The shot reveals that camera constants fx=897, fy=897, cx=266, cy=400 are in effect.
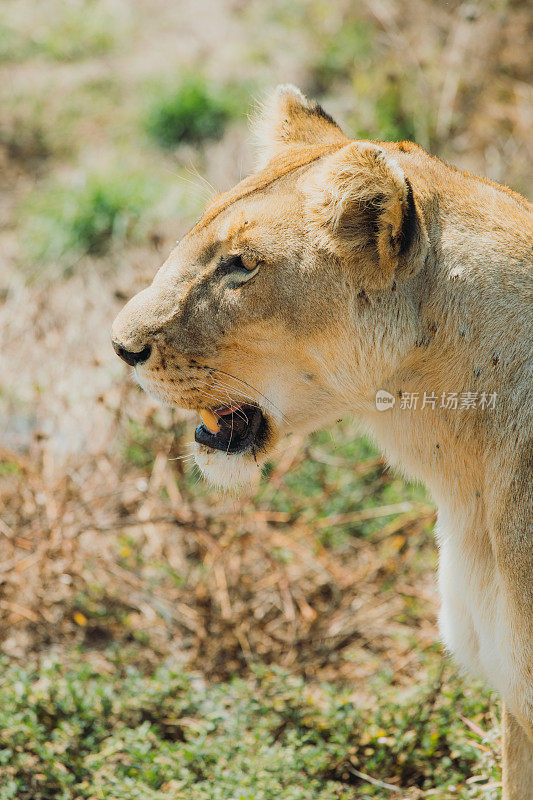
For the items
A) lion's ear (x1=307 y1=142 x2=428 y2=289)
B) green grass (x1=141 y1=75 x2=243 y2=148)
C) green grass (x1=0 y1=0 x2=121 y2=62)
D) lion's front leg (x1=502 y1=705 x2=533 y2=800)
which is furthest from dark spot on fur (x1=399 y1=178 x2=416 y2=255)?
green grass (x1=0 y1=0 x2=121 y2=62)

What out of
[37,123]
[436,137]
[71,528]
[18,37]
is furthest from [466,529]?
[18,37]

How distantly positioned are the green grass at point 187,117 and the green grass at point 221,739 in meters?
6.63

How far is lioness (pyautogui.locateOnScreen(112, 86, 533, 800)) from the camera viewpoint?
261cm

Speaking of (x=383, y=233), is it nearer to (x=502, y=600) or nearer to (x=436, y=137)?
(x=502, y=600)

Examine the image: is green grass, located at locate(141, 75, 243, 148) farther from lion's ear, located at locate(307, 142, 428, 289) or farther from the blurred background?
lion's ear, located at locate(307, 142, 428, 289)

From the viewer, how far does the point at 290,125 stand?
3.33m

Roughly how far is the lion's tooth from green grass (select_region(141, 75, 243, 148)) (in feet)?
22.4

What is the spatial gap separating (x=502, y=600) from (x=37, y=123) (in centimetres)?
854

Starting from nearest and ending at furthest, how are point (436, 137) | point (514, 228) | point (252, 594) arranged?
point (514, 228)
point (252, 594)
point (436, 137)

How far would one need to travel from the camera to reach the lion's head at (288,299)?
2592 mm

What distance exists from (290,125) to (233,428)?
1153mm

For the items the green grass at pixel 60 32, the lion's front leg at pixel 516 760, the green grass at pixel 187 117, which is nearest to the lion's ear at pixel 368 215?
the lion's front leg at pixel 516 760

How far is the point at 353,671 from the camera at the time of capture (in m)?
4.54

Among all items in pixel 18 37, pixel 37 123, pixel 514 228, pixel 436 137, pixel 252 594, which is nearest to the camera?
pixel 514 228
